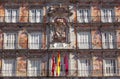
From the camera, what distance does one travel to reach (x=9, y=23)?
45438 mm

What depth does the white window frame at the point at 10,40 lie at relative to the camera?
45.3 metres

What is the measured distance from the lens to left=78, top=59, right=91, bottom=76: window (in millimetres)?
44562

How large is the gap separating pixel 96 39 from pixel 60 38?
3.87 m

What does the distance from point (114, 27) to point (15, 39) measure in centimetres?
1069

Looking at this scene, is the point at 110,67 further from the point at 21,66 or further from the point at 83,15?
the point at 21,66

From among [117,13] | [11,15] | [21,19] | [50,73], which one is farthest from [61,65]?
[117,13]

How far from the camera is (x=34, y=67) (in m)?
44.9

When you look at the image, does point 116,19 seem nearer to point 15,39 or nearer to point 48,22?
point 48,22

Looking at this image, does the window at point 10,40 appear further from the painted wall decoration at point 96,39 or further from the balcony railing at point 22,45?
the painted wall decoration at point 96,39

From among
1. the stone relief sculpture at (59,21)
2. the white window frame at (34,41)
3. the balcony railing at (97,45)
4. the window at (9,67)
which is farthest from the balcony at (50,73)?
the stone relief sculpture at (59,21)

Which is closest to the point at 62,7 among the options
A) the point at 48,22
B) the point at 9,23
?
the point at 48,22

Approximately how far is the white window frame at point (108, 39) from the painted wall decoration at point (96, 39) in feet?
1.42

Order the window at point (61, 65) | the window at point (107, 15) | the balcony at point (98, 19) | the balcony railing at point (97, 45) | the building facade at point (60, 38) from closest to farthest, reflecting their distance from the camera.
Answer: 1. the window at point (61, 65)
2. the building facade at point (60, 38)
3. the balcony railing at point (97, 45)
4. the balcony at point (98, 19)
5. the window at point (107, 15)

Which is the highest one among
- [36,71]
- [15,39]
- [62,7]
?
[62,7]
